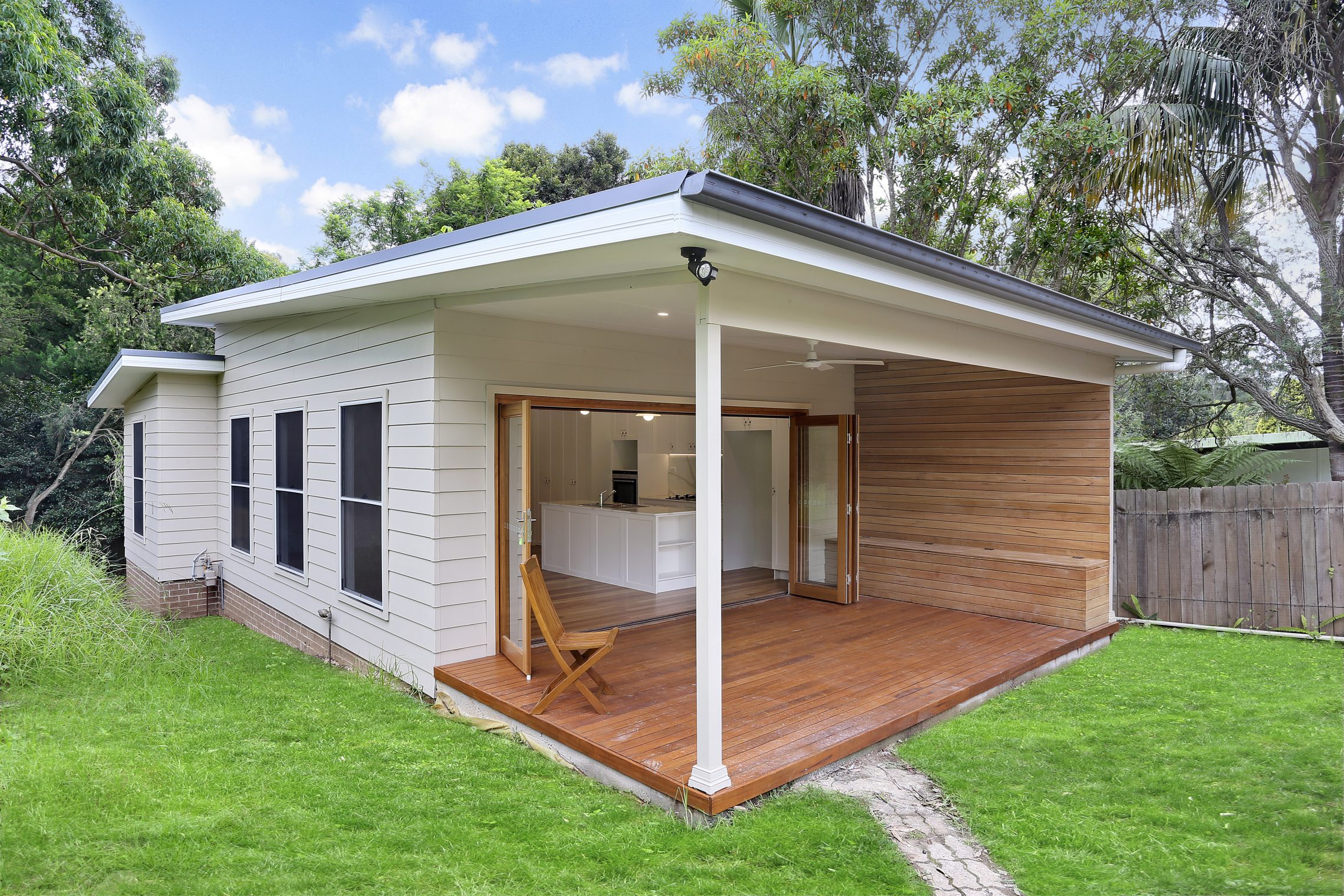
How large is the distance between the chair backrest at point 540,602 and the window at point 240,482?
495 cm

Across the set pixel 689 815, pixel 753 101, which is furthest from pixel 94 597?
pixel 753 101

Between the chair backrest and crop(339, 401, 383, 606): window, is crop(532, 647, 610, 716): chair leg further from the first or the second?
crop(339, 401, 383, 606): window

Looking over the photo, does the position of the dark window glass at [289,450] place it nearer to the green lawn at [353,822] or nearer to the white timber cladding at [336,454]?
the white timber cladding at [336,454]

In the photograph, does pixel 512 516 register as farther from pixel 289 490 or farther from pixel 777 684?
pixel 289 490

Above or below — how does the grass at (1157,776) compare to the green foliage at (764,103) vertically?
below

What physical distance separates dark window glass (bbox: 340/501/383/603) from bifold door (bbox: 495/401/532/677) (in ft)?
3.25

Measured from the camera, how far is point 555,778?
3777 mm

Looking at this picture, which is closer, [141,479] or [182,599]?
[182,599]

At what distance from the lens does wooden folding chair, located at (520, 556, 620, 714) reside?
4117mm

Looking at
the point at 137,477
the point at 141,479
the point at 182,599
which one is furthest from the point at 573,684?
the point at 137,477

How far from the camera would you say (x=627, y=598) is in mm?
7348

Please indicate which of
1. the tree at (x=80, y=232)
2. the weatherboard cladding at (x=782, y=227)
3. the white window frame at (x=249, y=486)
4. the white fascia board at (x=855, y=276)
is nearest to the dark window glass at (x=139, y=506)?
the white window frame at (x=249, y=486)

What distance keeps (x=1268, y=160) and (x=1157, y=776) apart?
7.69 meters

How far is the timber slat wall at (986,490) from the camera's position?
6.41 meters
